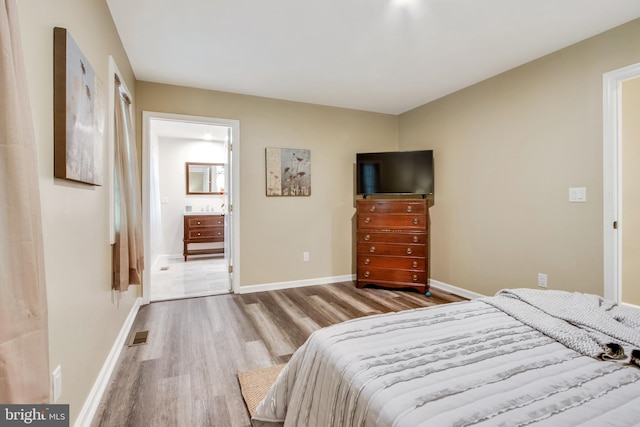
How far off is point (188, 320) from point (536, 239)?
342cm

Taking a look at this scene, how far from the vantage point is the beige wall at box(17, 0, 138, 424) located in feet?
3.76

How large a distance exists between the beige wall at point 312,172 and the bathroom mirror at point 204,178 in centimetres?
302

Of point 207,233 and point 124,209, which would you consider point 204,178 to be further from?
point 124,209

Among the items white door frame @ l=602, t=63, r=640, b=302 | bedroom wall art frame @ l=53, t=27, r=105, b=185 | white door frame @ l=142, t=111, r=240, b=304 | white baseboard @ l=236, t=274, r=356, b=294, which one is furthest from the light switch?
bedroom wall art frame @ l=53, t=27, r=105, b=185

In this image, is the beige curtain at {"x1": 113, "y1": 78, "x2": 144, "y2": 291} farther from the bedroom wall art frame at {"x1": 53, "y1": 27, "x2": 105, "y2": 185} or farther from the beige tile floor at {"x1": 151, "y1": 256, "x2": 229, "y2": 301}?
the beige tile floor at {"x1": 151, "y1": 256, "x2": 229, "y2": 301}

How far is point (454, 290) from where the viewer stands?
3742 millimetres

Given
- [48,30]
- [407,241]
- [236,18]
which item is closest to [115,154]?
[48,30]

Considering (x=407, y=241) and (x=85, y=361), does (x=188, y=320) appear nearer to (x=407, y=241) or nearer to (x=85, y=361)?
(x=85, y=361)

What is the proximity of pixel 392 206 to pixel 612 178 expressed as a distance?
2027 millimetres

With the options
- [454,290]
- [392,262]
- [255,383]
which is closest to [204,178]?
[392,262]

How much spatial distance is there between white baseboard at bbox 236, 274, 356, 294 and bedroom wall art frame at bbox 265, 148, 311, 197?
117cm

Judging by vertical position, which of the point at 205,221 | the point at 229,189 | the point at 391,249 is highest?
the point at 229,189

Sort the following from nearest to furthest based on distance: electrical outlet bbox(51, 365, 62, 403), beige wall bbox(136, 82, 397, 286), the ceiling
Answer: electrical outlet bbox(51, 365, 62, 403) → the ceiling → beige wall bbox(136, 82, 397, 286)

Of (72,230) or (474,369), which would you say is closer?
(474,369)
